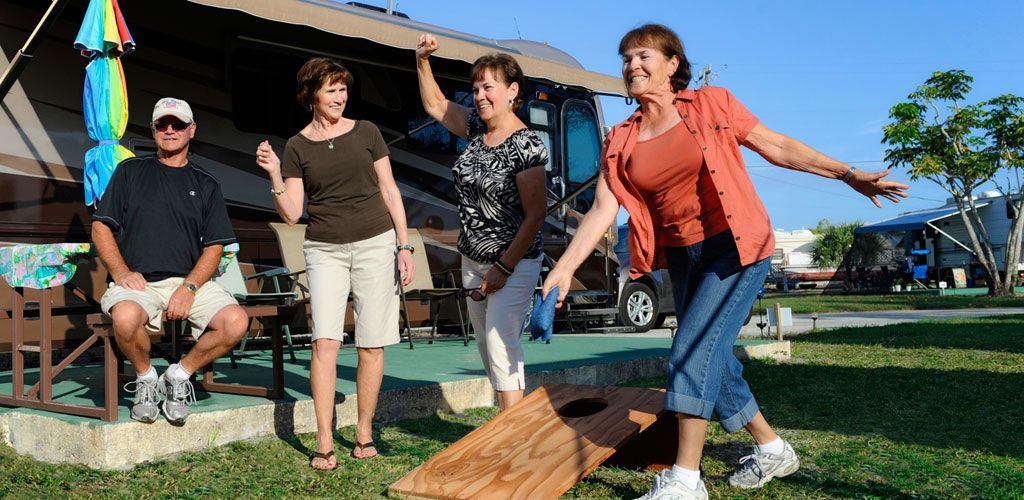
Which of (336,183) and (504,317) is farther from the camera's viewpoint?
(336,183)

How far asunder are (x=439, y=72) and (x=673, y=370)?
5.13 meters

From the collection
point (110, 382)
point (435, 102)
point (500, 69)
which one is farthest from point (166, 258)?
point (500, 69)

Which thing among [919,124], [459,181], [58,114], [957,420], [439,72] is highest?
[919,124]

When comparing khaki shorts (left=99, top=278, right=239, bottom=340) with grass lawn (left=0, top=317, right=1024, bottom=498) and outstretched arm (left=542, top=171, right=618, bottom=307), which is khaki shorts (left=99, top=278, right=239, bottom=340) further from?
outstretched arm (left=542, top=171, right=618, bottom=307)

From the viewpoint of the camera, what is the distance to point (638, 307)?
1064cm

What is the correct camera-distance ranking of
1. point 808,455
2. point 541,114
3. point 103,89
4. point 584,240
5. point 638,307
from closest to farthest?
point 584,240 < point 808,455 < point 103,89 < point 541,114 < point 638,307

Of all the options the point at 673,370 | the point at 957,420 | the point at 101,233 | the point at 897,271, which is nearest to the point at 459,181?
the point at 673,370

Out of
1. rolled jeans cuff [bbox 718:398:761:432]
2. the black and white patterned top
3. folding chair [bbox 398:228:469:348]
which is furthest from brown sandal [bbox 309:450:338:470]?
folding chair [bbox 398:228:469:348]

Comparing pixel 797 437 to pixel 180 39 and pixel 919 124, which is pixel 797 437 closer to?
pixel 180 39

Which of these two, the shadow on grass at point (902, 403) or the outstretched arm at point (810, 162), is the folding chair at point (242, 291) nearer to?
the shadow on grass at point (902, 403)

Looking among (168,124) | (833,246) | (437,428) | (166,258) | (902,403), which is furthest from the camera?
(833,246)

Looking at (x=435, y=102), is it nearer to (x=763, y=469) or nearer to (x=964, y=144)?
(x=763, y=469)

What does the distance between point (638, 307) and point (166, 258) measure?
752 cm

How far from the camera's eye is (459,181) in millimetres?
3439
